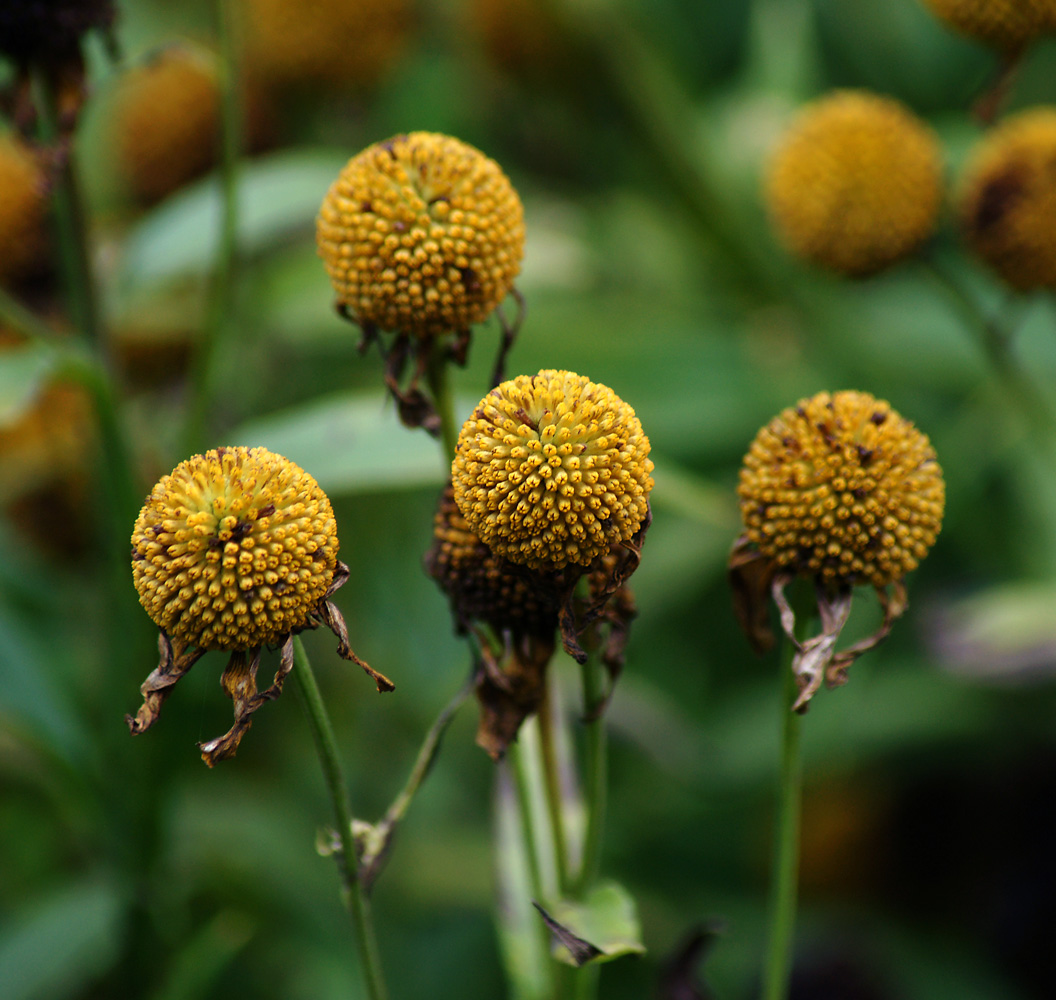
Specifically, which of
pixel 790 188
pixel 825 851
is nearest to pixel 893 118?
pixel 790 188

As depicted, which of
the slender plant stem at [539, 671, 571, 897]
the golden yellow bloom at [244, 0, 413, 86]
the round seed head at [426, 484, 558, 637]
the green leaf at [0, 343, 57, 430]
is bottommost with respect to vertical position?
the slender plant stem at [539, 671, 571, 897]

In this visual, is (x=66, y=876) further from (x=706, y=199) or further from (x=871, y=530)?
(x=706, y=199)

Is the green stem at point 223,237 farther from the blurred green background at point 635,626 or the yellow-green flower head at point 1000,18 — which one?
the yellow-green flower head at point 1000,18

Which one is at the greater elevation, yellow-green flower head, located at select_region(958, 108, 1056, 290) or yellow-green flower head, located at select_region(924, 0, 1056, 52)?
→ yellow-green flower head, located at select_region(924, 0, 1056, 52)

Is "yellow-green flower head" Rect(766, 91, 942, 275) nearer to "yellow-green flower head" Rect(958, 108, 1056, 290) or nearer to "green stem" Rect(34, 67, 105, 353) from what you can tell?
"yellow-green flower head" Rect(958, 108, 1056, 290)

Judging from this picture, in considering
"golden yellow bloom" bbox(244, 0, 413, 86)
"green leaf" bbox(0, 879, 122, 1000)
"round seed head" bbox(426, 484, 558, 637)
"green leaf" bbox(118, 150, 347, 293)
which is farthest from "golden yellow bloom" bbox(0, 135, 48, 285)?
A: "round seed head" bbox(426, 484, 558, 637)

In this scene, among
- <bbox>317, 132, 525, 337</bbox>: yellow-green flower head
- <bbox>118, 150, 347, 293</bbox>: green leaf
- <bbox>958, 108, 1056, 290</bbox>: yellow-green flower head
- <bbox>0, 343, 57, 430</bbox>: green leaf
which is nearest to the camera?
<bbox>317, 132, 525, 337</bbox>: yellow-green flower head

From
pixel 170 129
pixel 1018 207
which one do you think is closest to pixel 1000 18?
pixel 1018 207
